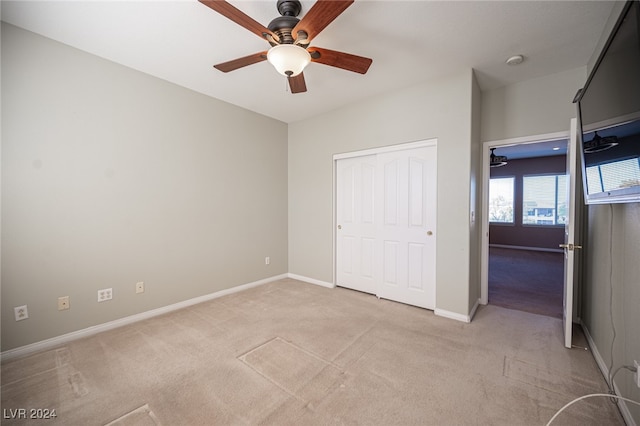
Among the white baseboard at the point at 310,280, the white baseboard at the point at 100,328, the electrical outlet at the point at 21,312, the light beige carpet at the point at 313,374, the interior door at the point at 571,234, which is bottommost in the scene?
the light beige carpet at the point at 313,374

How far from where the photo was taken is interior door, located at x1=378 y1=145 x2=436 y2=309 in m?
3.15

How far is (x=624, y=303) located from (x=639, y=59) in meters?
1.50

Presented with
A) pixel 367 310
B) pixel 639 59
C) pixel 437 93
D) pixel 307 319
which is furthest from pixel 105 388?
pixel 437 93

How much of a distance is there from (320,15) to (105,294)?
3.25 metres

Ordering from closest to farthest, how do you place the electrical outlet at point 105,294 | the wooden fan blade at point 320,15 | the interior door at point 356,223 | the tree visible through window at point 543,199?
the wooden fan blade at point 320,15 < the electrical outlet at point 105,294 < the interior door at point 356,223 < the tree visible through window at point 543,199

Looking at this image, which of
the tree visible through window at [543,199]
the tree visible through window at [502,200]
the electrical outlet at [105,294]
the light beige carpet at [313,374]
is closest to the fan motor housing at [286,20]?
the light beige carpet at [313,374]

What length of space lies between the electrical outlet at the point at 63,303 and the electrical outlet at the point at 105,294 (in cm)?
24

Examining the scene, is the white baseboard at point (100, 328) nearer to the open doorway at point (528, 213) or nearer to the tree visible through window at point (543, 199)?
the open doorway at point (528, 213)

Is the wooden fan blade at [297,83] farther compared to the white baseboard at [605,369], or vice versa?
the wooden fan blade at [297,83]

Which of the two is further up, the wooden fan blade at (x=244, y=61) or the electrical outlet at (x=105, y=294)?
the wooden fan blade at (x=244, y=61)

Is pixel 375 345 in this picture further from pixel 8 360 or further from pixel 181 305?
pixel 8 360

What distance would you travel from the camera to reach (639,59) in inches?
42.4

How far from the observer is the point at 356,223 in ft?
12.8

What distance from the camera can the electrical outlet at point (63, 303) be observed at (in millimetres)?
A: 2385
